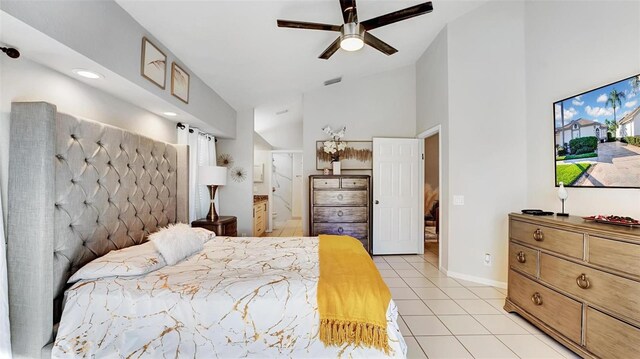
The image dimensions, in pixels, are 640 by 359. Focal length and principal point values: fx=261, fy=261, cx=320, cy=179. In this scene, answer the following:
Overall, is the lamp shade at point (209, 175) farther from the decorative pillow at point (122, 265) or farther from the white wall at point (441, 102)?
the white wall at point (441, 102)

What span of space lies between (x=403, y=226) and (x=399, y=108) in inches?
82.1

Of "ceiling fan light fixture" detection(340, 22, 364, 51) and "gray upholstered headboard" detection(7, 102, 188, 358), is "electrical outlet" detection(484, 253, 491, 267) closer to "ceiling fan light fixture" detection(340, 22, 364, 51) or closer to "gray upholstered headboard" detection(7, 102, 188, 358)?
"ceiling fan light fixture" detection(340, 22, 364, 51)

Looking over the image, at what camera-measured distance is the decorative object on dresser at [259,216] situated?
5180 mm

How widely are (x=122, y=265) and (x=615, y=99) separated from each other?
3703 mm

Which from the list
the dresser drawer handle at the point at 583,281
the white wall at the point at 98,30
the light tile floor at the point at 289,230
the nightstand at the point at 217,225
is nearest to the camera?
the white wall at the point at 98,30

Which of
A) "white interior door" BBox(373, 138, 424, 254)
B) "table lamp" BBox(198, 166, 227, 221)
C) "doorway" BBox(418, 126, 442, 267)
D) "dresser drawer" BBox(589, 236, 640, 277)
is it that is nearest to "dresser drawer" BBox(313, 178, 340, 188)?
"white interior door" BBox(373, 138, 424, 254)

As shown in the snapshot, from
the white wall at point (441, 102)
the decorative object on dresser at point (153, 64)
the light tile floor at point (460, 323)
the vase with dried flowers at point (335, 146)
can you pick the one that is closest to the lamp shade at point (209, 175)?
the decorative object on dresser at point (153, 64)

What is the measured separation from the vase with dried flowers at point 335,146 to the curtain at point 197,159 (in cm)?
188

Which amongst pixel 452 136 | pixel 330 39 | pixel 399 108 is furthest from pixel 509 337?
pixel 399 108

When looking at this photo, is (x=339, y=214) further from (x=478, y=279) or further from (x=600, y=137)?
(x=600, y=137)

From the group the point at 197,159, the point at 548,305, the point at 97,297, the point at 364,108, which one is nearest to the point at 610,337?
the point at 548,305

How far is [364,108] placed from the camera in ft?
15.4

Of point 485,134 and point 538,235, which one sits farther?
point 485,134

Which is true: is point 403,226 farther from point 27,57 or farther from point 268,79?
point 27,57
